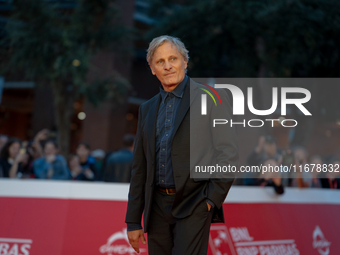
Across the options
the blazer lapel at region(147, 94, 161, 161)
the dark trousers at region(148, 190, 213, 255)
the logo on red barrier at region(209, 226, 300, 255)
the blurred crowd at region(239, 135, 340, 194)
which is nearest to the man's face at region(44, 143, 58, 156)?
the blurred crowd at region(239, 135, 340, 194)

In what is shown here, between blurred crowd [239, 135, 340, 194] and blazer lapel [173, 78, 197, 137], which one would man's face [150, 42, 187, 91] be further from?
blurred crowd [239, 135, 340, 194]

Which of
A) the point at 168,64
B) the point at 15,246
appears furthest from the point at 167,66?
the point at 15,246

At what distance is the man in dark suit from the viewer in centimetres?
214

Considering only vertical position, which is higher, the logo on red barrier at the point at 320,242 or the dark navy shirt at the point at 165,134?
the dark navy shirt at the point at 165,134

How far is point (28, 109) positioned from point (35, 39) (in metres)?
17.1

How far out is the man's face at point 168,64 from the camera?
93.0 inches

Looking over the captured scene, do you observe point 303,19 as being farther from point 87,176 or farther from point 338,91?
point 87,176

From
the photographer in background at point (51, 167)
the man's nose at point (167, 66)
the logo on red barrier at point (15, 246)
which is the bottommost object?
the logo on red barrier at point (15, 246)

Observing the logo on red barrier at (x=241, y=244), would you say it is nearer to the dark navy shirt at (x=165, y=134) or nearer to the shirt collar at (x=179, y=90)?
the dark navy shirt at (x=165, y=134)

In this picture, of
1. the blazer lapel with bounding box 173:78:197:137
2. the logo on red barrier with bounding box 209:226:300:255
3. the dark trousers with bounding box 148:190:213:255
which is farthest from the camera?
the logo on red barrier with bounding box 209:226:300:255

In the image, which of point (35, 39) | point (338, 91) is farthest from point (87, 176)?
point (338, 91)

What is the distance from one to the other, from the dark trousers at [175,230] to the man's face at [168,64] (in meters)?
0.74

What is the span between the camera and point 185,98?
7.71 feet

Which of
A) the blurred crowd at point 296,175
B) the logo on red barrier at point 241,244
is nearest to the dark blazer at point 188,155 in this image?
the logo on red barrier at point 241,244
